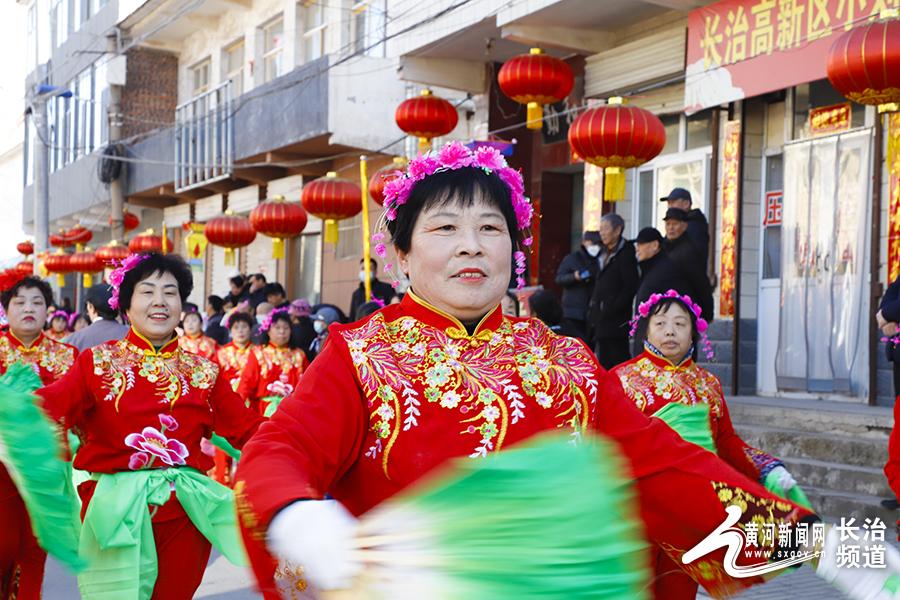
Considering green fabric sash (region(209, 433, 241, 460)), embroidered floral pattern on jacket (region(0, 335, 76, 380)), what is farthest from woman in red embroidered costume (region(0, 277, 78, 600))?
green fabric sash (region(209, 433, 241, 460))

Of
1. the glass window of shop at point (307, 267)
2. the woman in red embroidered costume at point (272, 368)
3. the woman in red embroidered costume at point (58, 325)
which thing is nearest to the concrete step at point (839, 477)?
the woman in red embroidered costume at point (272, 368)

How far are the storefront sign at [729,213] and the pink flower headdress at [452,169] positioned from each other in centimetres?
773

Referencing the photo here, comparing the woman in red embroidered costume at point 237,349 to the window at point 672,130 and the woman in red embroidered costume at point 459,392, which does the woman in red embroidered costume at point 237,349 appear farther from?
the woman in red embroidered costume at point 459,392

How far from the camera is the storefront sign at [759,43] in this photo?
8.19m

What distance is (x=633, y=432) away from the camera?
2242 mm

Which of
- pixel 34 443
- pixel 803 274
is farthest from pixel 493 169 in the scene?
pixel 803 274

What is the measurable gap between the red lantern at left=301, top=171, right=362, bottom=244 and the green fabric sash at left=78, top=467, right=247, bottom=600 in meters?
7.68

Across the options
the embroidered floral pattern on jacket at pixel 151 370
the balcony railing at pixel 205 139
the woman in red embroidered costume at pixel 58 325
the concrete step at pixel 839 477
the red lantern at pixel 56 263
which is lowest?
the concrete step at pixel 839 477

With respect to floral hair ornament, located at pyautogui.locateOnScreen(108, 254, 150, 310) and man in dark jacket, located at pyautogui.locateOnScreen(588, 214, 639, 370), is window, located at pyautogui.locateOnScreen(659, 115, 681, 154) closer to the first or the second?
man in dark jacket, located at pyautogui.locateOnScreen(588, 214, 639, 370)

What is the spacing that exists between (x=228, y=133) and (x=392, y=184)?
1651 centimetres

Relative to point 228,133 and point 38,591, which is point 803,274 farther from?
point 228,133

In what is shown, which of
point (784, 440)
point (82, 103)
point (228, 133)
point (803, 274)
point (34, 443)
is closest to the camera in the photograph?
point (34, 443)

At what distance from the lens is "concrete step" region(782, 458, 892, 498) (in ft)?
22.1

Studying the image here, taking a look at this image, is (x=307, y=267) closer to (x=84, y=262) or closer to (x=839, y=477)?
(x=84, y=262)
